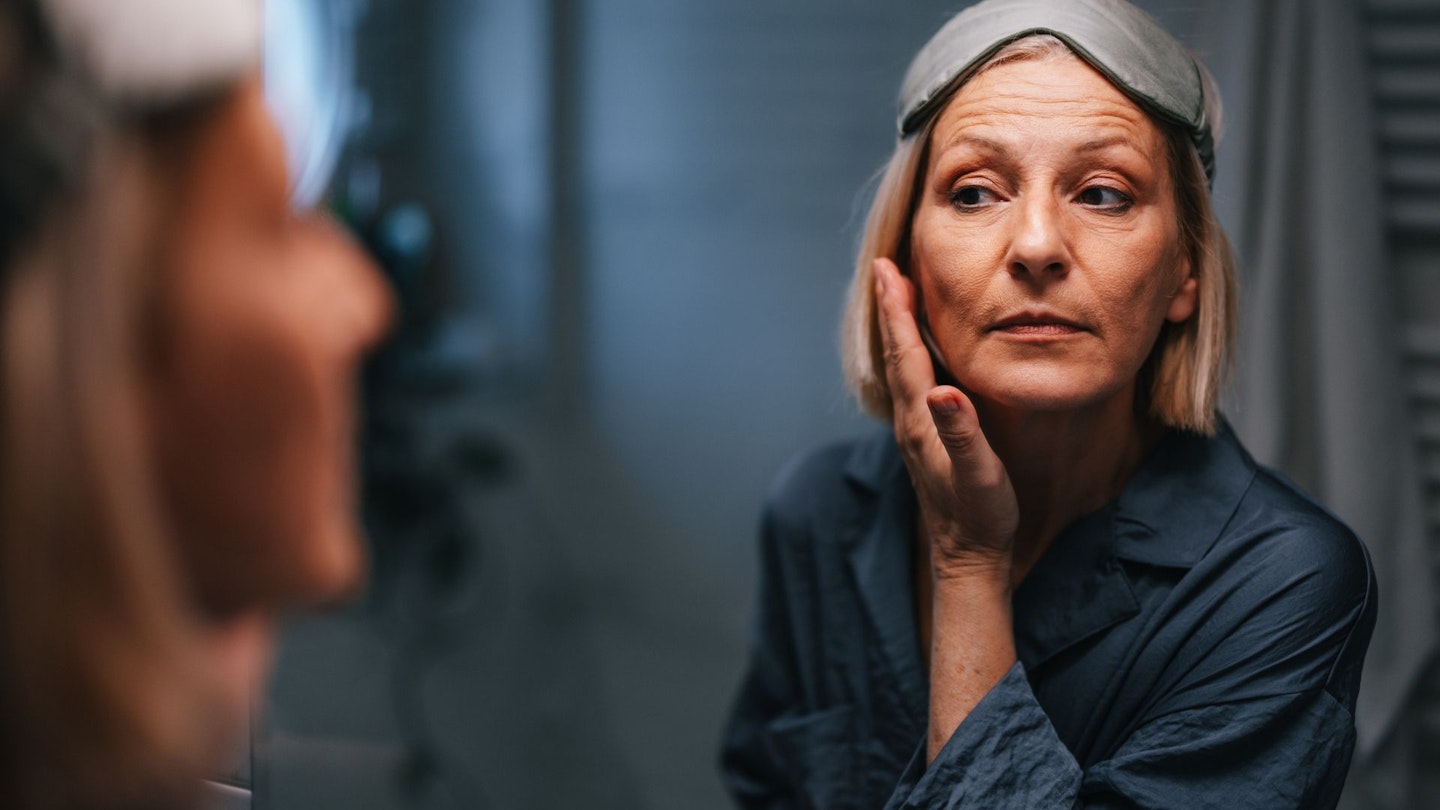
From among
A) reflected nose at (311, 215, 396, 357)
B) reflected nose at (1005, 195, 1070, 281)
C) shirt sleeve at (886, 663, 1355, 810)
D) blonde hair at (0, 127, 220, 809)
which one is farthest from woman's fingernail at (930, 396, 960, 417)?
blonde hair at (0, 127, 220, 809)

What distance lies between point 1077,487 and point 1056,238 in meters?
0.29

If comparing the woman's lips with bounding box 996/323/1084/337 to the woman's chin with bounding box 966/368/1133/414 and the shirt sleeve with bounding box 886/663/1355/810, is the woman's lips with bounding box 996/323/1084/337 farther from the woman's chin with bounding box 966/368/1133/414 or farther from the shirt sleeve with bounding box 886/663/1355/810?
the shirt sleeve with bounding box 886/663/1355/810

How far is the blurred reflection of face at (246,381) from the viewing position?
1.65ft

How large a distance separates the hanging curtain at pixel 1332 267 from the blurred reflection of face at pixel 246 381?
1.28m

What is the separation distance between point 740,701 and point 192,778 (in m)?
1.01

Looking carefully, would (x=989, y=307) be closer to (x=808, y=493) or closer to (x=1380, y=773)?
(x=808, y=493)

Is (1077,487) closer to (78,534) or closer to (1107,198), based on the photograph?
(1107,198)

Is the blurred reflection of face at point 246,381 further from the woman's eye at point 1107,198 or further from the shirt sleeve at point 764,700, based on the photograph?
the shirt sleeve at point 764,700

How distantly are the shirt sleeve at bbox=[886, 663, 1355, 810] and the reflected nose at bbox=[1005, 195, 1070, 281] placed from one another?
36 cm

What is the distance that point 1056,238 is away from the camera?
3.42 ft

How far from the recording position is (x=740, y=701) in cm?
145

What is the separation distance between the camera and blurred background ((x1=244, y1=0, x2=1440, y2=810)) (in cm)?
189

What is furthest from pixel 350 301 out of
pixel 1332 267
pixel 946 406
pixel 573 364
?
pixel 573 364

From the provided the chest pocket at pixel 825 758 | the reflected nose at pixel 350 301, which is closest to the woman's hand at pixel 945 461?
the chest pocket at pixel 825 758
